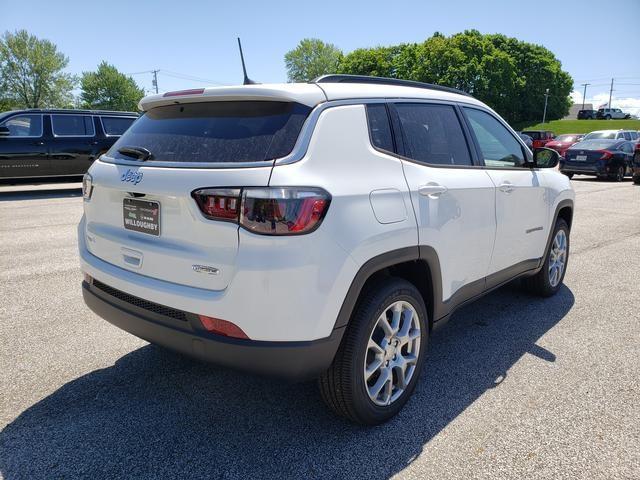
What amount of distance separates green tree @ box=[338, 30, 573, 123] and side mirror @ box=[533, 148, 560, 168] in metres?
60.0

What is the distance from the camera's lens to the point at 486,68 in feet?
203

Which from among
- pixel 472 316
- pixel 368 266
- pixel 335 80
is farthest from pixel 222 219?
pixel 472 316

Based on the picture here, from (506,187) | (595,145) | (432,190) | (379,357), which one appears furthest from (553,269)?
(595,145)

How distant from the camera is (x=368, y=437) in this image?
2.54m

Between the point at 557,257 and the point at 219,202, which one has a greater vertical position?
the point at 219,202

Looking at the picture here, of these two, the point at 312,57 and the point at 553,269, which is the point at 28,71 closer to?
the point at 312,57

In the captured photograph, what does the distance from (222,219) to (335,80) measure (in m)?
1.08

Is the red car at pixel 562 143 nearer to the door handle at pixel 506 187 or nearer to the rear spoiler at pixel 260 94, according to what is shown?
the door handle at pixel 506 187

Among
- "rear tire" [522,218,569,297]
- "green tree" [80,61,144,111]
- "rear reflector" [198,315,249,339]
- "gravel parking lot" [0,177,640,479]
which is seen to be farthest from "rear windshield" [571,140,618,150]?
"green tree" [80,61,144,111]

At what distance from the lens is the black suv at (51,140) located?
11.3m

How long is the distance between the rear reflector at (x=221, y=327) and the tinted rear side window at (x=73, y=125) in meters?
11.7

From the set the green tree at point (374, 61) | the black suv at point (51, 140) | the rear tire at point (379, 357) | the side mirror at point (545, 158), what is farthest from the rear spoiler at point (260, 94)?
the green tree at point (374, 61)

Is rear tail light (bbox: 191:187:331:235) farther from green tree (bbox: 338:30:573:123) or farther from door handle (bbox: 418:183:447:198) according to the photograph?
green tree (bbox: 338:30:573:123)

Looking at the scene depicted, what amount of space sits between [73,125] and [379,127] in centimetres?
1171
